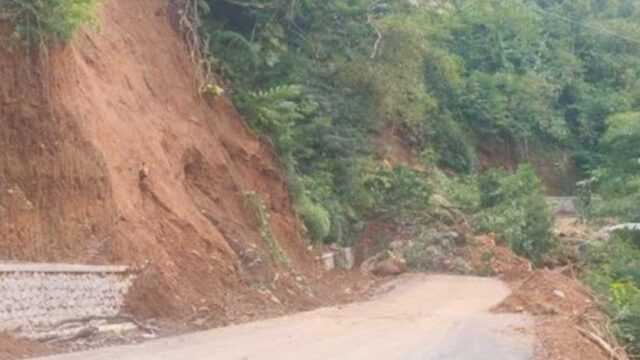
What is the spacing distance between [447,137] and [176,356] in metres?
33.6

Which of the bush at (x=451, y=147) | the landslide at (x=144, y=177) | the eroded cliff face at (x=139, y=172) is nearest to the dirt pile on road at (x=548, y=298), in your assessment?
the landslide at (x=144, y=177)

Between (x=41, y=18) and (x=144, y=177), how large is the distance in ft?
14.2

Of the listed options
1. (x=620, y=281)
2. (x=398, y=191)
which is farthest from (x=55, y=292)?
(x=398, y=191)

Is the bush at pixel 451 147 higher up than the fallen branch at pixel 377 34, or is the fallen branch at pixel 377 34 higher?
the fallen branch at pixel 377 34

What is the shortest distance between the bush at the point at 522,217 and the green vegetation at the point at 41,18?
67.1 feet

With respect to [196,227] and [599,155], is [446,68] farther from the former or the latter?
[196,227]

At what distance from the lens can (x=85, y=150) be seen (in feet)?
62.1

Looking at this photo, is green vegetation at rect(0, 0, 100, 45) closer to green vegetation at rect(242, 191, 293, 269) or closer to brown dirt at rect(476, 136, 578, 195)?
green vegetation at rect(242, 191, 293, 269)

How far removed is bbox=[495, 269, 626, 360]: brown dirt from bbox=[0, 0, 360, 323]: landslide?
4888mm

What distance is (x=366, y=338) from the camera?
16.7 metres

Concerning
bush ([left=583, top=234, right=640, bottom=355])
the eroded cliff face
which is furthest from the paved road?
the eroded cliff face

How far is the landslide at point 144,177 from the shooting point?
18016mm

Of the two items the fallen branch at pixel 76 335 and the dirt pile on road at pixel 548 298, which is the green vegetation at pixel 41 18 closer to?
the fallen branch at pixel 76 335

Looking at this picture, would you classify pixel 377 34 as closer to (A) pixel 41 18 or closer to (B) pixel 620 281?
(B) pixel 620 281
